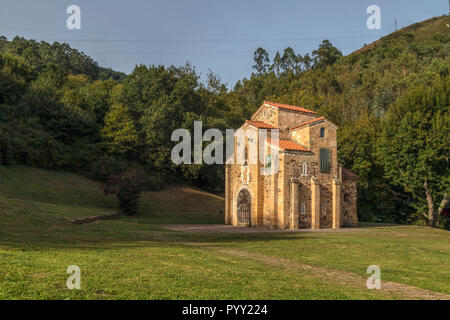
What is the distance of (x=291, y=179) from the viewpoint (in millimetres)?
31719

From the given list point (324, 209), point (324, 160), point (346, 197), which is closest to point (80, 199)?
point (324, 209)

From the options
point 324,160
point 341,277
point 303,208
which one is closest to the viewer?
point 341,277

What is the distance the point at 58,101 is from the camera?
182 feet

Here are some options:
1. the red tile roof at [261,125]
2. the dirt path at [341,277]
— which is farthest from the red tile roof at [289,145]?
the dirt path at [341,277]

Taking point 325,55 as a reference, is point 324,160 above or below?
below

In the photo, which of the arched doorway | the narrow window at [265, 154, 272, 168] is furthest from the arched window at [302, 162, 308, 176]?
the arched doorway

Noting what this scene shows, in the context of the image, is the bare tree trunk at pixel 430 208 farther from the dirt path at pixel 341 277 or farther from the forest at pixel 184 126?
the dirt path at pixel 341 277

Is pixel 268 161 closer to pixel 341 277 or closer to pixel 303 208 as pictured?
pixel 303 208

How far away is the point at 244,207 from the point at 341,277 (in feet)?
74.4

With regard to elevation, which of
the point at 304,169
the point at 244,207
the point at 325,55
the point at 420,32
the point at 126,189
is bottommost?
the point at 244,207
